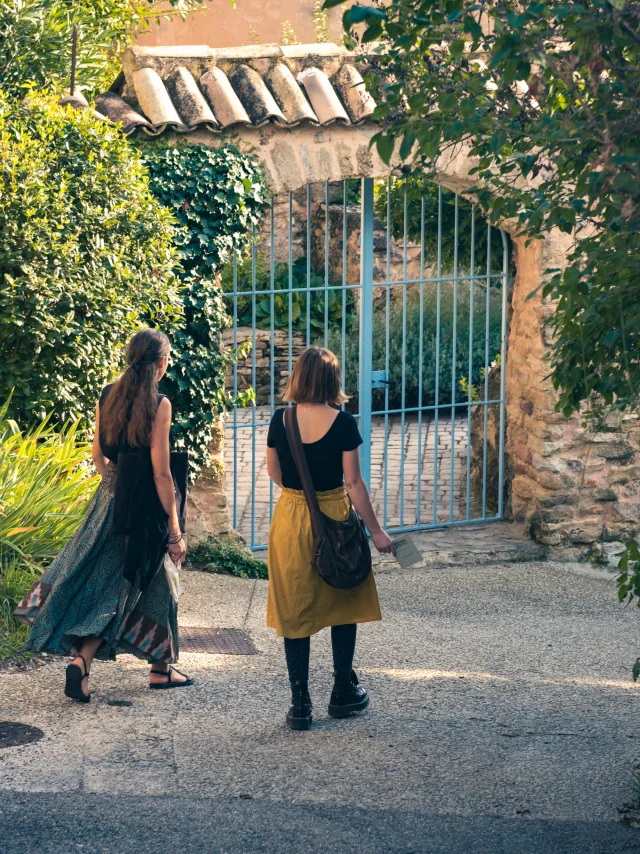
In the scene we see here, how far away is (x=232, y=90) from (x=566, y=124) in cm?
440

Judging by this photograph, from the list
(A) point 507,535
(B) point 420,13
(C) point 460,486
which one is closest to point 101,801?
(B) point 420,13

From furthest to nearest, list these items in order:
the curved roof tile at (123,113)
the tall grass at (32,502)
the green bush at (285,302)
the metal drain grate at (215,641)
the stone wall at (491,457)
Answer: the green bush at (285,302) → the stone wall at (491,457) → the curved roof tile at (123,113) → the metal drain grate at (215,641) → the tall grass at (32,502)

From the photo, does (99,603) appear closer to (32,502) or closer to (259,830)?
(32,502)

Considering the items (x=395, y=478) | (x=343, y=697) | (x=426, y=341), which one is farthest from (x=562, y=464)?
(x=426, y=341)

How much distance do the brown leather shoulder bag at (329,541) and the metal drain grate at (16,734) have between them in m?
1.25

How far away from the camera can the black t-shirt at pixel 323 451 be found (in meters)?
4.11

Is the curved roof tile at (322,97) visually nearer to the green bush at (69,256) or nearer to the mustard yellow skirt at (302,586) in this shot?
the green bush at (69,256)

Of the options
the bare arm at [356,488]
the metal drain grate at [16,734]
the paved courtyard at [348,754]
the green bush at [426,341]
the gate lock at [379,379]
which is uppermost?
the green bush at [426,341]

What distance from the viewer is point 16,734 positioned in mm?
3990

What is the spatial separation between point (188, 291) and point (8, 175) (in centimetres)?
142

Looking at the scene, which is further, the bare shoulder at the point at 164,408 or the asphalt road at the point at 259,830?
the bare shoulder at the point at 164,408

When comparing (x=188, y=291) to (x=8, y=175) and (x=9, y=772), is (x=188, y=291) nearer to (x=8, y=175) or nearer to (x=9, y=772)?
(x=8, y=175)

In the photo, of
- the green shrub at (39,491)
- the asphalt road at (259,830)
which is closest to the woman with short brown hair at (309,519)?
the asphalt road at (259,830)

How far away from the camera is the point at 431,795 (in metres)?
3.58
